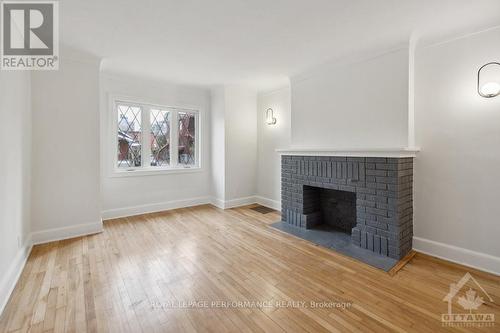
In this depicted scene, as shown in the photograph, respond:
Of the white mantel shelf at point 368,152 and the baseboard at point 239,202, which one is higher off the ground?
the white mantel shelf at point 368,152

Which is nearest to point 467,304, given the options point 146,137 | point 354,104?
point 354,104

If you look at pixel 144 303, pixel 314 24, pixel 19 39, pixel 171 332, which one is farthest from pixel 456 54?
pixel 19 39

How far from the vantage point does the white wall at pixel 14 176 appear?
191 cm

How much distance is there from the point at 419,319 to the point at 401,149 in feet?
5.16

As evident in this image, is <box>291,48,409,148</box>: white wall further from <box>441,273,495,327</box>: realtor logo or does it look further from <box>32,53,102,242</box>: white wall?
<box>32,53,102,242</box>: white wall

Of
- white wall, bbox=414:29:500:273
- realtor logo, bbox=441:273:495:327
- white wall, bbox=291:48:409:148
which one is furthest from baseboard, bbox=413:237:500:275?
white wall, bbox=291:48:409:148

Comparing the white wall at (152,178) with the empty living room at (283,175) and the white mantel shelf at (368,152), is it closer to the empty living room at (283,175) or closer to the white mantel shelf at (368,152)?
the empty living room at (283,175)

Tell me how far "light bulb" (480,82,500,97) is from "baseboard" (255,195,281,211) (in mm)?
3292

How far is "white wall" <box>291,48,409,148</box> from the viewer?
2732 mm

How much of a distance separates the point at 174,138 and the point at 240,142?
1379mm

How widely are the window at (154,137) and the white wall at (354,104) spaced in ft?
7.65

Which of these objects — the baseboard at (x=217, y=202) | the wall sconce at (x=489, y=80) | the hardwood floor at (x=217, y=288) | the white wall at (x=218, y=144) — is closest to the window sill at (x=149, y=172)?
the white wall at (x=218, y=144)

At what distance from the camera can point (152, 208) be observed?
447 cm

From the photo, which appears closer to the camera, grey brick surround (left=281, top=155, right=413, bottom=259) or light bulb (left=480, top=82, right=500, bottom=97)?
light bulb (left=480, top=82, right=500, bottom=97)
